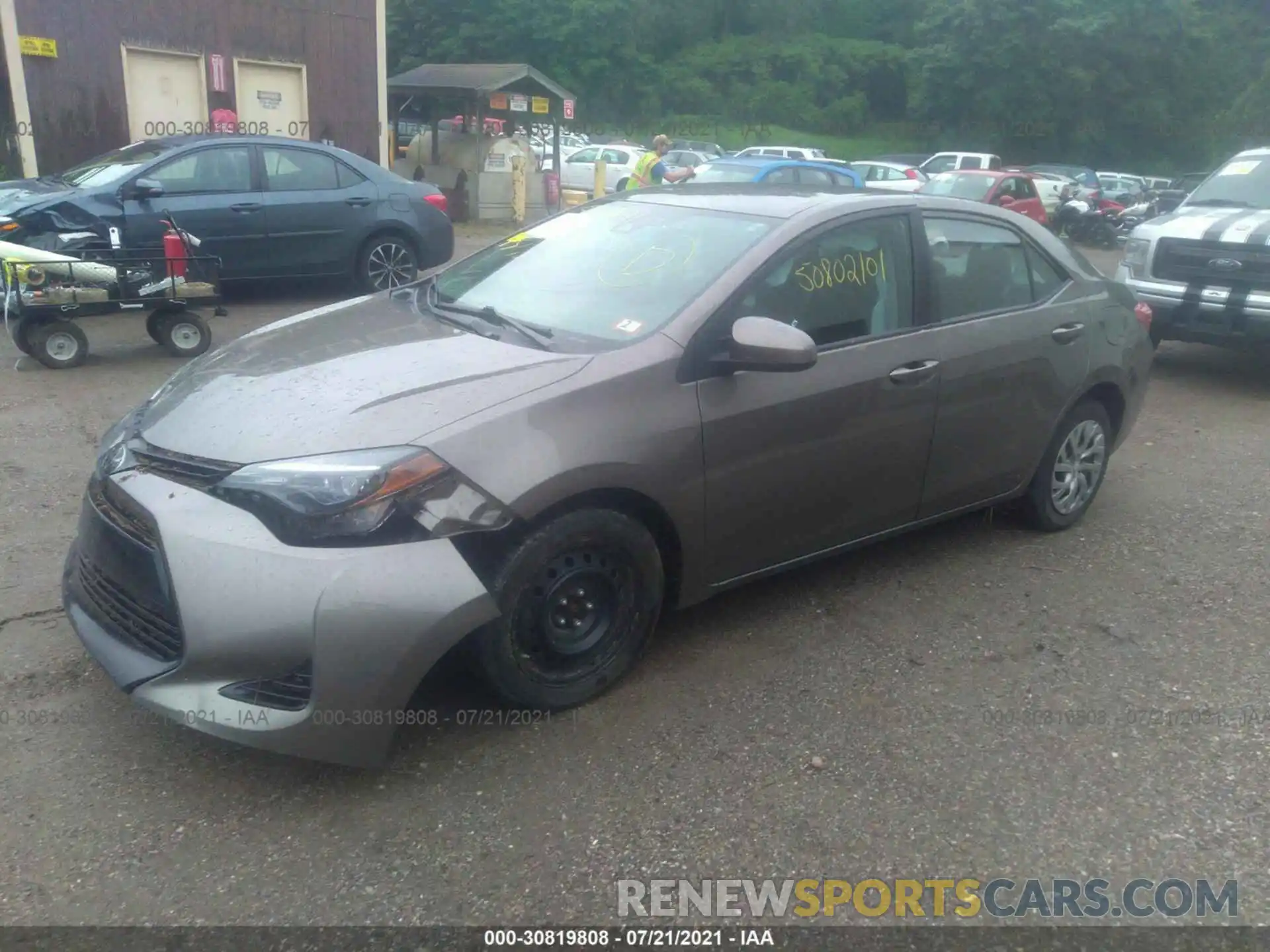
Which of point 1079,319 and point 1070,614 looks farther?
point 1079,319

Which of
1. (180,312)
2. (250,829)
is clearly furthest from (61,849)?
(180,312)

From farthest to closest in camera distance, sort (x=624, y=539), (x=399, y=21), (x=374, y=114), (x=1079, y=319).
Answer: (x=399, y=21) → (x=374, y=114) → (x=1079, y=319) → (x=624, y=539)

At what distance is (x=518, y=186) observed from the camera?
1927 cm

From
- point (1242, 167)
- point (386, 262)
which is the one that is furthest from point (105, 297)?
point (1242, 167)

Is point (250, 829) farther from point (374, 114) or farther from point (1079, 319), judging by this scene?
point (374, 114)

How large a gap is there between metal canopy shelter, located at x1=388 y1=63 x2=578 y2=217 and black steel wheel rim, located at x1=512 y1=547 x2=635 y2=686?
17.5 metres

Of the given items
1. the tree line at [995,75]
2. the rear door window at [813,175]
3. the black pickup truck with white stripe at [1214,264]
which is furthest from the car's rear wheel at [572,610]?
the tree line at [995,75]

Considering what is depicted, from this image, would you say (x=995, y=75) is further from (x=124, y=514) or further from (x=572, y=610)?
(x=124, y=514)

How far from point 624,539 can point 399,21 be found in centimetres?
5302

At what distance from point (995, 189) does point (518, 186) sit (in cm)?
807

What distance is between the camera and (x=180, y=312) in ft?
26.2

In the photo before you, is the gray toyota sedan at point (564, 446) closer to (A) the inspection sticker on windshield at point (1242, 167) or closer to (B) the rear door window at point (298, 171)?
(A) the inspection sticker on windshield at point (1242, 167)

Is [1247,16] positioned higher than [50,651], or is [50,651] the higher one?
[1247,16]

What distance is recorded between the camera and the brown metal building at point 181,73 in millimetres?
13625
